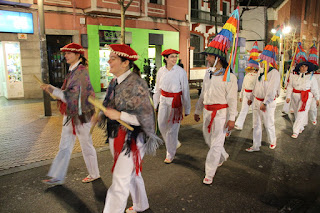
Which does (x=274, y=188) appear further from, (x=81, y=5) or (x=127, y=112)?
(x=81, y=5)

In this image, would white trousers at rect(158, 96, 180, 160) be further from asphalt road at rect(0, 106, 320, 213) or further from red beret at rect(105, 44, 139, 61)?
red beret at rect(105, 44, 139, 61)

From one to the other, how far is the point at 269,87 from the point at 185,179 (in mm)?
2761

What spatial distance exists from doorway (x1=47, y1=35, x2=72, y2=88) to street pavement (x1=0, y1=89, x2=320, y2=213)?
701 cm

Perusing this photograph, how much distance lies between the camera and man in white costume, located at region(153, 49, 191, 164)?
5141mm

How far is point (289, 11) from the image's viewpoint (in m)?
28.3

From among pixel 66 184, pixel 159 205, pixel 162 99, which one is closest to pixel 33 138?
pixel 66 184

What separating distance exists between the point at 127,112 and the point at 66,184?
205 centimetres

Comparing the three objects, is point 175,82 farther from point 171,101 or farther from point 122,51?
point 122,51

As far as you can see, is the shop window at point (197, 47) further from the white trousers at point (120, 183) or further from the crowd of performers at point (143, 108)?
the white trousers at point (120, 183)

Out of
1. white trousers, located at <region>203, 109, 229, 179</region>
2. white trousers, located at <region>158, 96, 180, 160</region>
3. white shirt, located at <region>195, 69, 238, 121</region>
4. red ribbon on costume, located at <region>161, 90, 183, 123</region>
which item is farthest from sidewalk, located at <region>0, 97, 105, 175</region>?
white shirt, located at <region>195, 69, 238, 121</region>

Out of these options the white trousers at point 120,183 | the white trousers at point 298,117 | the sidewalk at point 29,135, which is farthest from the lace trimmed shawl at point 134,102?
the white trousers at point 298,117

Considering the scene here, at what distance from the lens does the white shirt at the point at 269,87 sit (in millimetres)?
5598

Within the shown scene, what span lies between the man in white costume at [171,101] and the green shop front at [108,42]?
809 cm

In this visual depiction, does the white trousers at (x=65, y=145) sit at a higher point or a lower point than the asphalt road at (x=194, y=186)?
higher
